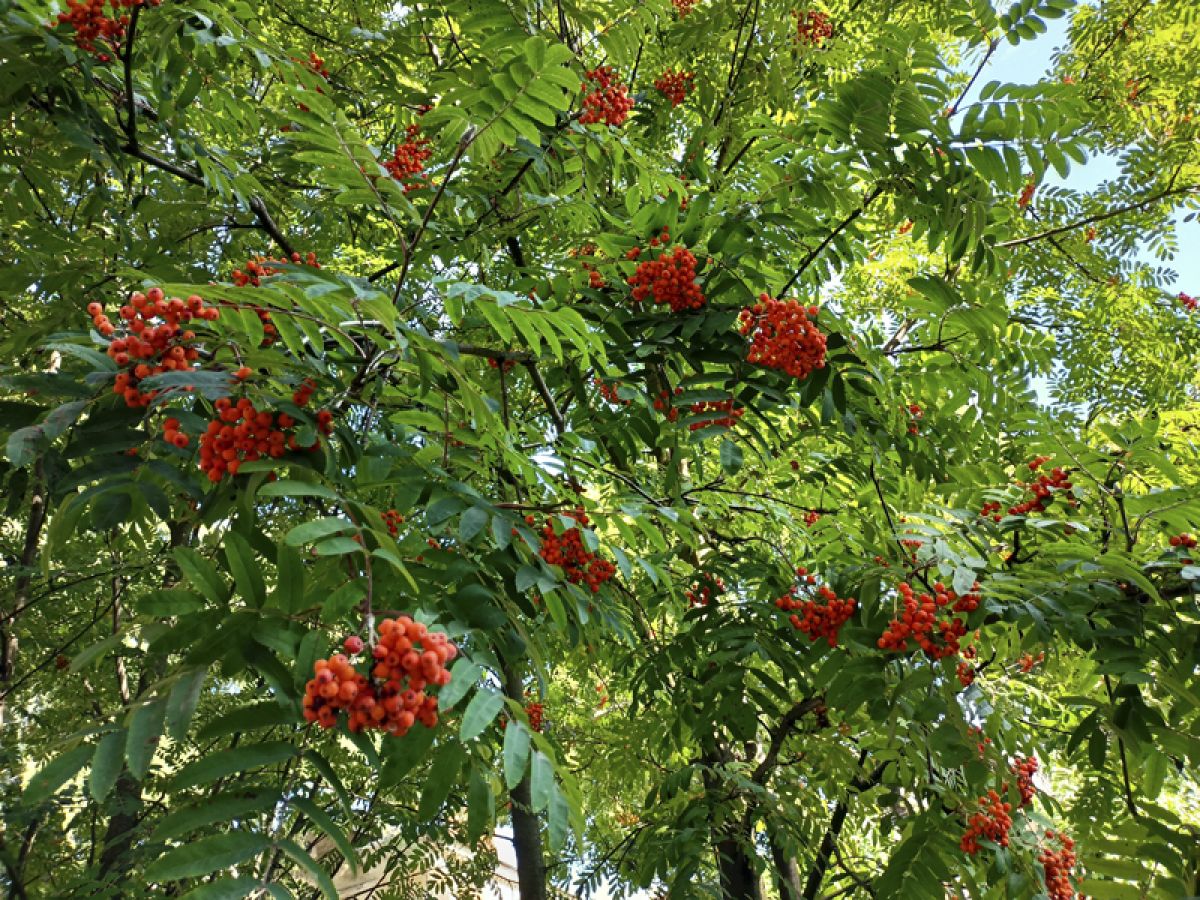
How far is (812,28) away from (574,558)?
4.14 m

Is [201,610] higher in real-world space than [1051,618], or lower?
lower

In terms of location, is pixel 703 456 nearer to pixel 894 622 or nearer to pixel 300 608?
pixel 894 622

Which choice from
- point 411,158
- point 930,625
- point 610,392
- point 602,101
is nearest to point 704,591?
point 610,392

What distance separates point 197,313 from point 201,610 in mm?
683

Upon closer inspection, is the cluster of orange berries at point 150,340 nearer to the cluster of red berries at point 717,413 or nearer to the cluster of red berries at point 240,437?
the cluster of red berries at point 240,437

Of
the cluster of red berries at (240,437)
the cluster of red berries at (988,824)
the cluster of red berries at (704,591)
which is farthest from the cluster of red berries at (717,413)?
the cluster of red berries at (988,824)

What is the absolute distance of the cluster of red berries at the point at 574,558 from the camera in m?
3.03

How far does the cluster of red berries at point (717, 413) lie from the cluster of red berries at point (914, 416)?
0.96 meters

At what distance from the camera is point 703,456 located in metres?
4.98

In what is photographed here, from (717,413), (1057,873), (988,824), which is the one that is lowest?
(1057,873)

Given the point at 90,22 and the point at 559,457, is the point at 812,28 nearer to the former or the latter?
the point at 559,457

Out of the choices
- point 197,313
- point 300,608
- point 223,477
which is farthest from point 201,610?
point 197,313

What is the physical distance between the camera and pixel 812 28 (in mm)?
5094

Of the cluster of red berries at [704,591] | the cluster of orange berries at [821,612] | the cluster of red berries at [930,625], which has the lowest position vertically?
the cluster of red berries at [930,625]
